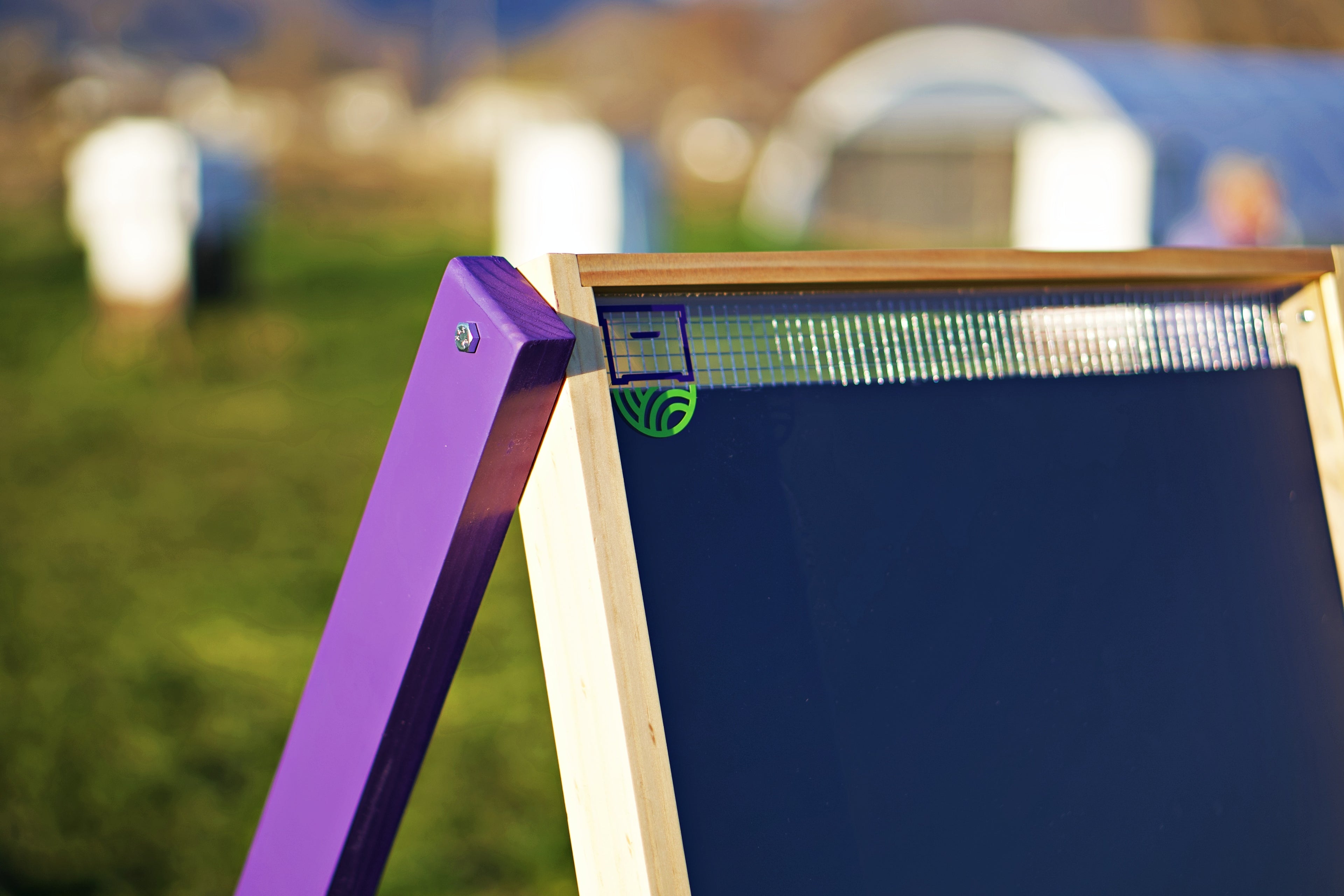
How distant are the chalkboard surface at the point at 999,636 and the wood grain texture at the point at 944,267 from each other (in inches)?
4.4

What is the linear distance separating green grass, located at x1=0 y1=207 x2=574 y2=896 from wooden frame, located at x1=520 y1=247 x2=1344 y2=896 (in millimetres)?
1812

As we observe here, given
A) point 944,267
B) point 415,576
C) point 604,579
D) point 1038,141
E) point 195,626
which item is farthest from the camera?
point 1038,141

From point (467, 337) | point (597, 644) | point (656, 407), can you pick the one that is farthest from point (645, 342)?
point (597, 644)

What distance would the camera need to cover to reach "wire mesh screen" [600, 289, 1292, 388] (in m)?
1.03

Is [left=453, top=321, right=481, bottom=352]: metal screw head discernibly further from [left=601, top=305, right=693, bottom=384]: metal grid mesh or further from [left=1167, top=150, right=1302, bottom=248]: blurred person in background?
[left=1167, top=150, right=1302, bottom=248]: blurred person in background

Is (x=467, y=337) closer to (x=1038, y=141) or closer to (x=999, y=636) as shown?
(x=999, y=636)

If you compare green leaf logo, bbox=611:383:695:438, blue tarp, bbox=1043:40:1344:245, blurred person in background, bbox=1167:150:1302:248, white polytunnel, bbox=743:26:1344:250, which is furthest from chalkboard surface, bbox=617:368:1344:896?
blue tarp, bbox=1043:40:1344:245

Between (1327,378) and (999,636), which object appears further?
(1327,378)

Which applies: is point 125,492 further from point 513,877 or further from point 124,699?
point 513,877

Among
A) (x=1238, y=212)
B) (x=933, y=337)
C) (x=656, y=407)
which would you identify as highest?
(x=1238, y=212)

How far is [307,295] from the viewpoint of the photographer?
38.4ft

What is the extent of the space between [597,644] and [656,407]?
8.9 inches

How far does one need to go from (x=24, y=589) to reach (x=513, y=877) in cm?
284

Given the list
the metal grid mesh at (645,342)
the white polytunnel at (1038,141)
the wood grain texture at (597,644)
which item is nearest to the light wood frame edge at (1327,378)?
the metal grid mesh at (645,342)
